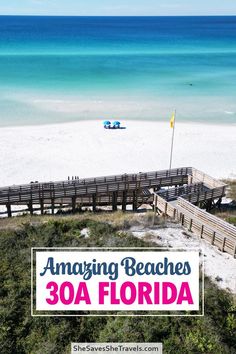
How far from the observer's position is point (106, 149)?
3691cm

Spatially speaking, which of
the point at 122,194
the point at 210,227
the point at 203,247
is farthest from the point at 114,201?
the point at 203,247

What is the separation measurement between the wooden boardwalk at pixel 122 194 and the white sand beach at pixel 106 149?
6.21 m

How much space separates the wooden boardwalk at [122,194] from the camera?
21.0 meters

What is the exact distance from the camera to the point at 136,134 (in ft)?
138

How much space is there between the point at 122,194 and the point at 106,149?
13.1 m

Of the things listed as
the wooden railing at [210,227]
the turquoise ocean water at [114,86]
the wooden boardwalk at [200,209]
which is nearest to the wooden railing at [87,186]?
the wooden boardwalk at [200,209]

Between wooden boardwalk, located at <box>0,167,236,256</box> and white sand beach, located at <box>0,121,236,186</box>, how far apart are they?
6.21m

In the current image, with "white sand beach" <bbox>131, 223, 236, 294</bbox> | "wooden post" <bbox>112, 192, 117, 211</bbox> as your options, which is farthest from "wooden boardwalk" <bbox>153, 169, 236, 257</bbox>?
"wooden post" <bbox>112, 192, 117, 211</bbox>

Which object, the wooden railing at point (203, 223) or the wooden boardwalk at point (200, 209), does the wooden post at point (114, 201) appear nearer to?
the wooden boardwalk at point (200, 209)

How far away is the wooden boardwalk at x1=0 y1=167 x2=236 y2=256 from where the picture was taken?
21.0m

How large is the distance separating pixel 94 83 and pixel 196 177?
47.8 meters

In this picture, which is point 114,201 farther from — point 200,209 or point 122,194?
point 200,209

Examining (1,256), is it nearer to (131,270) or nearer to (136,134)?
(131,270)

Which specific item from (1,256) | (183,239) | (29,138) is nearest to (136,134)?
(29,138)
